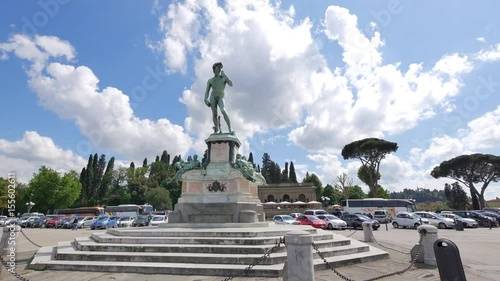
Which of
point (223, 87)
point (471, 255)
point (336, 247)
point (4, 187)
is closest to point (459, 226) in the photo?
point (471, 255)


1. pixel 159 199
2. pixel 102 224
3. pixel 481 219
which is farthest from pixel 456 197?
pixel 102 224

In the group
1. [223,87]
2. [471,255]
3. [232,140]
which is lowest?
[471,255]

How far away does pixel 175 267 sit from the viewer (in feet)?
21.9

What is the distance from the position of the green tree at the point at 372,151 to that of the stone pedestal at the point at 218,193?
4378 cm

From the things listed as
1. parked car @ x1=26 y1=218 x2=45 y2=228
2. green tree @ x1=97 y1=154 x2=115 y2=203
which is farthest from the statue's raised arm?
green tree @ x1=97 y1=154 x2=115 y2=203

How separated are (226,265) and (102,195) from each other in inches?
3190

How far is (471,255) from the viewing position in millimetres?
9945

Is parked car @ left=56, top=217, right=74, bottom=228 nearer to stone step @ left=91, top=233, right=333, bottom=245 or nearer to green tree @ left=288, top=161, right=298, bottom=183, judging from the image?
stone step @ left=91, top=233, right=333, bottom=245

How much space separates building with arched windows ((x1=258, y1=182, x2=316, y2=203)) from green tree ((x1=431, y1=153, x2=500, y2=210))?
29.8 metres

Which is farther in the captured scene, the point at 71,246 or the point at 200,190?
the point at 200,190

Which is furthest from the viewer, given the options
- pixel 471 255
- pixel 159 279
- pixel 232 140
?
pixel 232 140

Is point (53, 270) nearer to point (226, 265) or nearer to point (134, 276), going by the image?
point (134, 276)

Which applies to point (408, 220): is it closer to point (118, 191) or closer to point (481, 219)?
point (481, 219)

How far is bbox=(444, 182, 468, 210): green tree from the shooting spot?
60766mm
